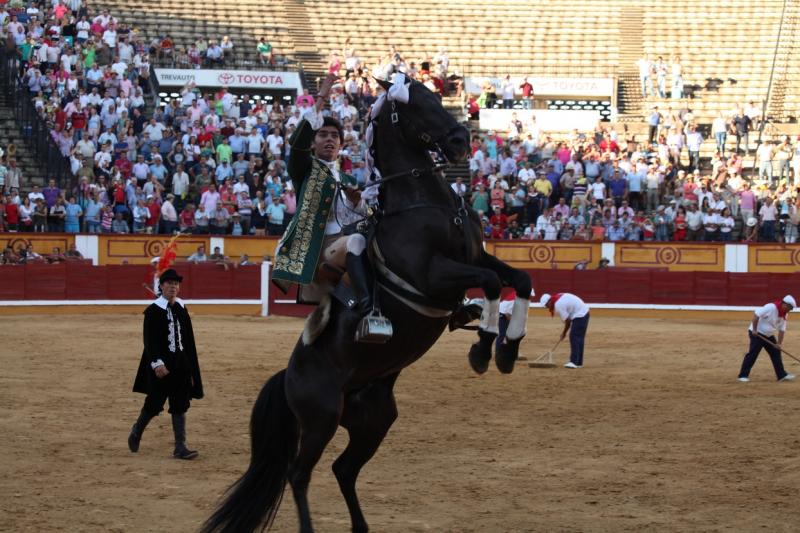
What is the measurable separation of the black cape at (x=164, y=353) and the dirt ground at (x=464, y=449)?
635 mm

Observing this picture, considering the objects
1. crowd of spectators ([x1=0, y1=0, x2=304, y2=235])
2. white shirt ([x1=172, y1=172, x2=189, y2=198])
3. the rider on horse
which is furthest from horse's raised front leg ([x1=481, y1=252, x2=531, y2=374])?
white shirt ([x1=172, y1=172, x2=189, y2=198])

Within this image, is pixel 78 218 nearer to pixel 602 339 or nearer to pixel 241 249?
pixel 241 249

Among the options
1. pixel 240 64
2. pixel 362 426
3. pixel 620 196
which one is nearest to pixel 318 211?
pixel 362 426

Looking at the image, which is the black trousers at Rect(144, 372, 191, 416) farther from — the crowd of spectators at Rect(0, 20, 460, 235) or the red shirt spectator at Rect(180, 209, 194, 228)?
the red shirt spectator at Rect(180, 209, 194, 228)

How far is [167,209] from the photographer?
80.8 ft

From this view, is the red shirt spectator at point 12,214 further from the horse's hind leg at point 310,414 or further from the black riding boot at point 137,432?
the horse's hind leg at point 310,414

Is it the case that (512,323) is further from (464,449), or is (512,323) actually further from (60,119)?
(60,119)

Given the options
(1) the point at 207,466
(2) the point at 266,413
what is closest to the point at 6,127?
(1) the point at 207,466

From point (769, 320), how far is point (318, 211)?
943cm

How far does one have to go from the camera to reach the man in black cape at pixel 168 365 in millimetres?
10305

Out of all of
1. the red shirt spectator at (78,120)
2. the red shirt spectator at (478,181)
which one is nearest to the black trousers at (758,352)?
the red shirt spectator at (478,181)

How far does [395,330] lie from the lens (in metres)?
6.88

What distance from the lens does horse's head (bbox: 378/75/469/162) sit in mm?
6621

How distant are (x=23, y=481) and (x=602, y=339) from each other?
526 inches
